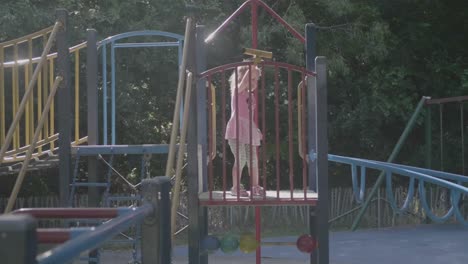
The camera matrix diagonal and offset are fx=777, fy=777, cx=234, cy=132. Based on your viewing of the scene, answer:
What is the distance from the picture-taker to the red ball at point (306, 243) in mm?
5027

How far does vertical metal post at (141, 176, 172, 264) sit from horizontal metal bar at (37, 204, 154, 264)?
0.20 m

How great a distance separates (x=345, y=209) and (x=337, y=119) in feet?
5.02

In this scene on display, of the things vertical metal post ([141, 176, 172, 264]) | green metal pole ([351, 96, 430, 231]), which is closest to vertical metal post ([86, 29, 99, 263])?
green metal pole ([351, 96, 430, 231])

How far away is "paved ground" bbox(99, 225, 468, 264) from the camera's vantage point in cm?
745

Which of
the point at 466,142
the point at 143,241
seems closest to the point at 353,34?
the point at 466,142

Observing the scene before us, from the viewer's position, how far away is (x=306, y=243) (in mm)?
5039

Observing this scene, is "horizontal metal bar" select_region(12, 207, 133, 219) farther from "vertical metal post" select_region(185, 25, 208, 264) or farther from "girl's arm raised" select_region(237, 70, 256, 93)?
"girl's arm raised" select_region(237, 70, 256, 93)

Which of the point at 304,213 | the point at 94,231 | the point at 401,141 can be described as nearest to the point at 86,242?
the point at 94,231

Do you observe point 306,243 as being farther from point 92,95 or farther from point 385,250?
point 385,250

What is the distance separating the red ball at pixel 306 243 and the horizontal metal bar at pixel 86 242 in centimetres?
297

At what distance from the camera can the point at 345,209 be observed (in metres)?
12.5

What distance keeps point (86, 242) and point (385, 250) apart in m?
6.83

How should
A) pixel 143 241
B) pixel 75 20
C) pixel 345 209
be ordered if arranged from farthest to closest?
pixel 345 209, pixel 75 20, pixel 143 241

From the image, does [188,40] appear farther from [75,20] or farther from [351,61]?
[351,61]
